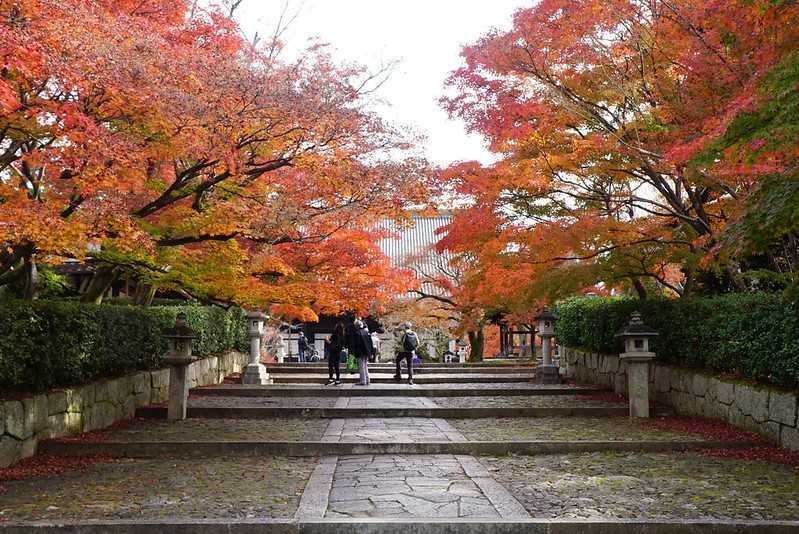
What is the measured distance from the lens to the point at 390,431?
9.77 meters

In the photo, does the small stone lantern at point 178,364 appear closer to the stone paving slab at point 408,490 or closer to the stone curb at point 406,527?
the stone paving slab at point 408,490

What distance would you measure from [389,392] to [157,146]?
23.3 feet

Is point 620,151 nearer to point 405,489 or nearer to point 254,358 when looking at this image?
point 405,489

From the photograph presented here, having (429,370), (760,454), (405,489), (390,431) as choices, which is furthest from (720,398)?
(429,370)

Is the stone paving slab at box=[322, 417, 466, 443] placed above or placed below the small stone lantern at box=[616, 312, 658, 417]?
below

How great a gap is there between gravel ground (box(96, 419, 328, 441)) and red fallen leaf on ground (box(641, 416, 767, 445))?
199 inches

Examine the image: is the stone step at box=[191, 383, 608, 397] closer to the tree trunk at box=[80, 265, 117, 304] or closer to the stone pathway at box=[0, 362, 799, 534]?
the tree trunk at box=[80, 265, 117, 304]

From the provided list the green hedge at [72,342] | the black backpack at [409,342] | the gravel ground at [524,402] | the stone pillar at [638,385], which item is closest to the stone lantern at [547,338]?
the gravel ground at [524,402]

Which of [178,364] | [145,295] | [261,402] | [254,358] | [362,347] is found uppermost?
[145,295]

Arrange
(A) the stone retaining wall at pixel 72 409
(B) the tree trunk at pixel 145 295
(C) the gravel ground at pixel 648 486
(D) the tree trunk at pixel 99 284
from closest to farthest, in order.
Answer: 1. (C) the gravel ground at pixel 648 486
2. (A) the stone retaining wall at pixel 72 409
3. (D) the tree trunk at pixel 99 284
4. (B) the tree trunk at pixel 145 295

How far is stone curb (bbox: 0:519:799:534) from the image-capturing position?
5070 mm

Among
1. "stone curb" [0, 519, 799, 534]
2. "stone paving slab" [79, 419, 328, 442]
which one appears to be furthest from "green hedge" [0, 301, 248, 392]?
"stone curb" [0, 519, 799, 534]

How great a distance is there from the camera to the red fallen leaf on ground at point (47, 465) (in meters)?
7.09

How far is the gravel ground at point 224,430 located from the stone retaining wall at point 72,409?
39cm
